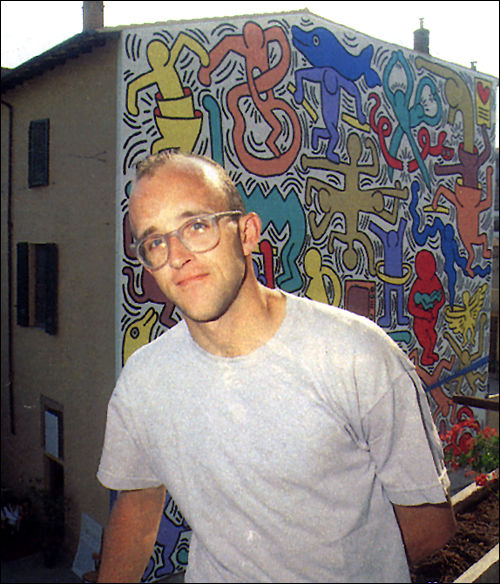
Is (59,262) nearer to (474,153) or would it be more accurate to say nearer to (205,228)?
(474,153)

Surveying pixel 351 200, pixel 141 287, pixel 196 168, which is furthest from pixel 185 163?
pixel 351 200

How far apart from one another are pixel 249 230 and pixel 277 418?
0.48m

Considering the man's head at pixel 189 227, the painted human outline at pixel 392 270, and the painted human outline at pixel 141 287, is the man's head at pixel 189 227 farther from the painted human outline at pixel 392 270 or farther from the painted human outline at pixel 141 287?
the painted human outline at pixel 392 270

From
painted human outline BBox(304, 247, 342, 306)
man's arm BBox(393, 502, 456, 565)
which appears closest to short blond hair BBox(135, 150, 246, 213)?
man's arm BBox(393, 502, 456, 565)

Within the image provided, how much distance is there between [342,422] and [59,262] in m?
9.44

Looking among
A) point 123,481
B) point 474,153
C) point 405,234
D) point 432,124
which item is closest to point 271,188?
point 405,234

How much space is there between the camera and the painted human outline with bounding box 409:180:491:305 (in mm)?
11719

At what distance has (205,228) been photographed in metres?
1.69

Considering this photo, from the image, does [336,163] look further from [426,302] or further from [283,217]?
[426,302]

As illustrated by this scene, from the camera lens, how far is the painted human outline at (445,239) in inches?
461

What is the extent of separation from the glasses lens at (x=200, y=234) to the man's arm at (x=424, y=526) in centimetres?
83

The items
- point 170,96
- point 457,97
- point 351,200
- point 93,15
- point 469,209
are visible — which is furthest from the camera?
point 469,209

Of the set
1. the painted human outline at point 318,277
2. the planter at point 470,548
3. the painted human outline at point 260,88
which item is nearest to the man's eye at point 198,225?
the planter at point 470,548

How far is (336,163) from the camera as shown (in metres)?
10.3
